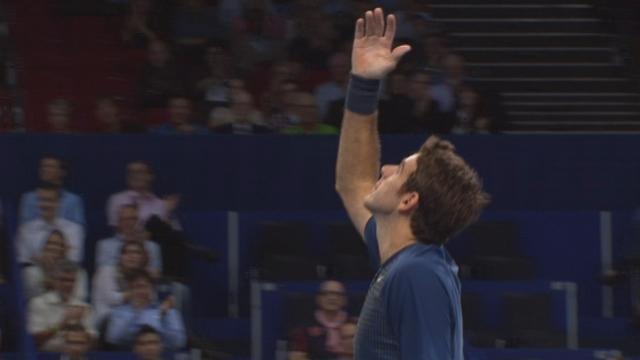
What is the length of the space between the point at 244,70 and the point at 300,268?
6.64 feet

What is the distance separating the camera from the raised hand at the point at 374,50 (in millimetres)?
4586

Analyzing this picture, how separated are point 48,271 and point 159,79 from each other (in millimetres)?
2404

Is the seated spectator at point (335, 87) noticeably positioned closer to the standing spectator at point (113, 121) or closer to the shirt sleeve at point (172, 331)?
the standing spectator at point (113, 121)

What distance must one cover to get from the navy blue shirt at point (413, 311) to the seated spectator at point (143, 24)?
31.4 feet

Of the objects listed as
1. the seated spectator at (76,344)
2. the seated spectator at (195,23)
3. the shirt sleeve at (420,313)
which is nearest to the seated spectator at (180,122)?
the seated spectator at (195,23)

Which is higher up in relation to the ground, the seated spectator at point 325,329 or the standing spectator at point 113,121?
the standing spectator at point 113,121

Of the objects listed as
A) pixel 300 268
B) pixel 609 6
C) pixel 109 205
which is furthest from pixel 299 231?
pixel 609 6

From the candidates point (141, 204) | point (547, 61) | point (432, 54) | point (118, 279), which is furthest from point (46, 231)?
point (547, 61)

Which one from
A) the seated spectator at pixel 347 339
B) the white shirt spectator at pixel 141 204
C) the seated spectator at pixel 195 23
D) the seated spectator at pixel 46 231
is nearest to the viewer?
the seated spectator at pixel 347 339

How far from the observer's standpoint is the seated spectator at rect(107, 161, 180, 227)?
11.9 meters

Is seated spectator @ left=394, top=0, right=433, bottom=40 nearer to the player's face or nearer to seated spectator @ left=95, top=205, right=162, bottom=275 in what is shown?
seated spectator @ left=95, top=205, right=162, bottom=275

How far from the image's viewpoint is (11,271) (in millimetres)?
11539

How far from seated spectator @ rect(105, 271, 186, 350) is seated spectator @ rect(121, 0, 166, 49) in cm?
333

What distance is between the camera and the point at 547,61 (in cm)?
1470
